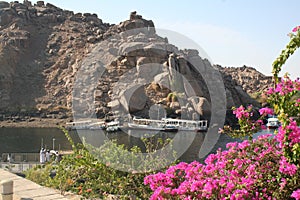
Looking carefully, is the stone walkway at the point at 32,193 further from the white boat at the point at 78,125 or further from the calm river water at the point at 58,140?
the white boat at the point at 78,125

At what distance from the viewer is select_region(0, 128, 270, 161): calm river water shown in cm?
4034

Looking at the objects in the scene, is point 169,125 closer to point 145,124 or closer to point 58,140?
point 145,124

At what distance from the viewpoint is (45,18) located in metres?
113

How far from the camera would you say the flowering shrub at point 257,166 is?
14.7ft

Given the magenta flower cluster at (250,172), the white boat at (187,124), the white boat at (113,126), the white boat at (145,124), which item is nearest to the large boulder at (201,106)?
the white boat at (187,124)

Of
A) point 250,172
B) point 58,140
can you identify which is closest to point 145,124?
point 58,140

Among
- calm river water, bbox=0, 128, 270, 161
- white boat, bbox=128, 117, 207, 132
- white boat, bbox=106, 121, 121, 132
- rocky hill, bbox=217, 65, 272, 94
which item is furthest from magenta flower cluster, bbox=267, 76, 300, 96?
rocky hill, bbox=217, 65, 272, 94

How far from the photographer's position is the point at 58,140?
1852 inches

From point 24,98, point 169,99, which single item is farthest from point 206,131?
point 24,98

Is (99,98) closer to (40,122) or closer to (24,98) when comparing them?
(40,122)

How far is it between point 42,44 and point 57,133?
5643cm

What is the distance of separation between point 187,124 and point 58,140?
21683mm

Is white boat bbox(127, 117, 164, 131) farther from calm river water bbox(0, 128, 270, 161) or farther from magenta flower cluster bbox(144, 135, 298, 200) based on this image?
magenta flower cluster bbox(144, 135, 298, 200)

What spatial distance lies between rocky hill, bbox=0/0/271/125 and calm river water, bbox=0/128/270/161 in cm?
1186
